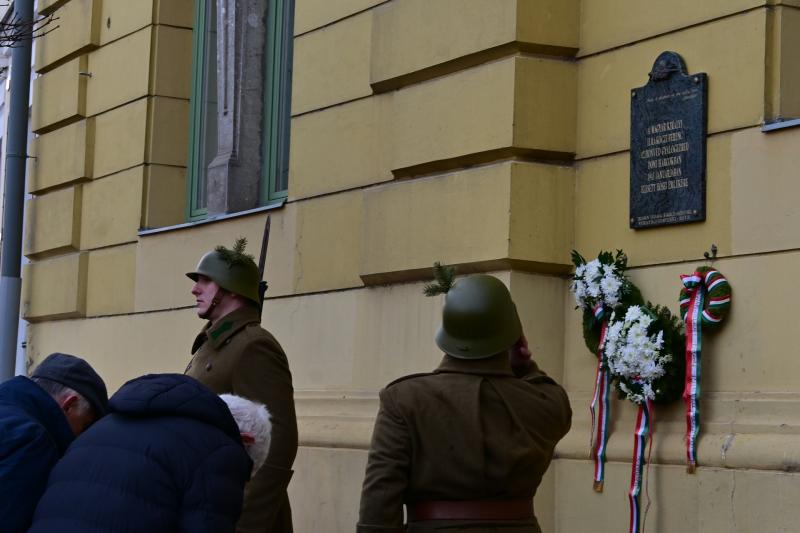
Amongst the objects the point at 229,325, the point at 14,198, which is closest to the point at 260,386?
the point at 229,325

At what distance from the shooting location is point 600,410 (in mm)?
6719

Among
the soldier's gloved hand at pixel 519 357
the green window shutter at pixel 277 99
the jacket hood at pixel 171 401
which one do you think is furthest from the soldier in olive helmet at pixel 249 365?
the green window shutter at pixel 277 99

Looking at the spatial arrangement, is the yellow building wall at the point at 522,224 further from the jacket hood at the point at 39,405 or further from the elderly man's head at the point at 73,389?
the jacket hood at the point at 39,405

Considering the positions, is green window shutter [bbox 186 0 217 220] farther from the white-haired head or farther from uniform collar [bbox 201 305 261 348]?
the white-haired head

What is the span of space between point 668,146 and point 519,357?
1.92m

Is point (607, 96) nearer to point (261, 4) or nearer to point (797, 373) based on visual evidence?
point (797, 373)

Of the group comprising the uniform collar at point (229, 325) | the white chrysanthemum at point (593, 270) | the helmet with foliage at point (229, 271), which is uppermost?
the white chrysanthemum at point (593, 270)

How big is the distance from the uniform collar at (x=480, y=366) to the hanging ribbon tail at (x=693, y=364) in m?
1.58

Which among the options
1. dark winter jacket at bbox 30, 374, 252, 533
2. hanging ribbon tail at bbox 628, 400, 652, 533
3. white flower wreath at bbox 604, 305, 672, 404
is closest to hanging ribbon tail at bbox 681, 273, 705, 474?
white flower wreath at bbox 604, 305, 672, 404

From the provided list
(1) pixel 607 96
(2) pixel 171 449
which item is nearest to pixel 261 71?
(1) pixel 607 96

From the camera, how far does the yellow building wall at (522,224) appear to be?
6176 millimetres

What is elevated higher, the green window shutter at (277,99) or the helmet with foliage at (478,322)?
the green window shutter at (277,99)

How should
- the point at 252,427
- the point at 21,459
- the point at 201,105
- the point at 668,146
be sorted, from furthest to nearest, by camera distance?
the point at 201,105, the point at 668,146, the point at 252,427, the point at 21,459

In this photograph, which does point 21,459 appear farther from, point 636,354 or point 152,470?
point 636,354
